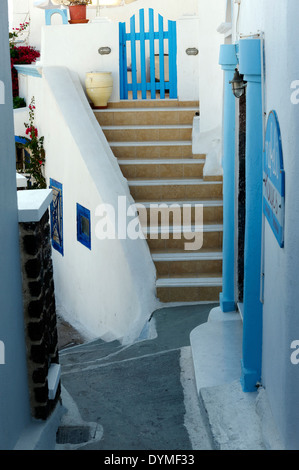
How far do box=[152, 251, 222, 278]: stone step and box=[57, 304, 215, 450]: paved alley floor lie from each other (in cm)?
94

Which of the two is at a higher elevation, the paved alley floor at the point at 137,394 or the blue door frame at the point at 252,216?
the blue door frame at the point at 252,216

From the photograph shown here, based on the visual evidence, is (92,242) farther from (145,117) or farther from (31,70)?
(31,70)

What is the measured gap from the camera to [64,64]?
12.1 metres

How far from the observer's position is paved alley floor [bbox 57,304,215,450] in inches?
224

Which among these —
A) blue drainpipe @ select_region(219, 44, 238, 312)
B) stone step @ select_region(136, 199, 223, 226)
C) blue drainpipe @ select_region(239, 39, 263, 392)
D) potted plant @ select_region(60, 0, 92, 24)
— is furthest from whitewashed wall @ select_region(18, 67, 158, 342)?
blue drainpipe @ select_region(239, 39, 263, 392)

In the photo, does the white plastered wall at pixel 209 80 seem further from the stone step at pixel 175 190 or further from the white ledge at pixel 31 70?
the white ledge at pixel 31 70

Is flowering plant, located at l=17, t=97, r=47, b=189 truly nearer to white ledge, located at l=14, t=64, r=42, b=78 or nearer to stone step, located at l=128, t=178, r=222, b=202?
white ledge, located at l=14, t=64, r=42, b=78

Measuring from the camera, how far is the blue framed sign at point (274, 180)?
14.2 ft

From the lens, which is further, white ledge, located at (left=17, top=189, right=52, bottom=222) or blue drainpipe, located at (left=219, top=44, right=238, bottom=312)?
blue drainpipe, located at (left=219, top=44, right=238, bottom=312)

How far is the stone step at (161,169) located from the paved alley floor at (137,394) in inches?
109

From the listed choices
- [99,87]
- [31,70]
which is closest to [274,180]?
[99,87]

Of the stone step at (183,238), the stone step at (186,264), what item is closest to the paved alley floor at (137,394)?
the stone step at (186,264)

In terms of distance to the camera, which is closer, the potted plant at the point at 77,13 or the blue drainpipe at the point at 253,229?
the blue drainpipe at the point at 253,229
